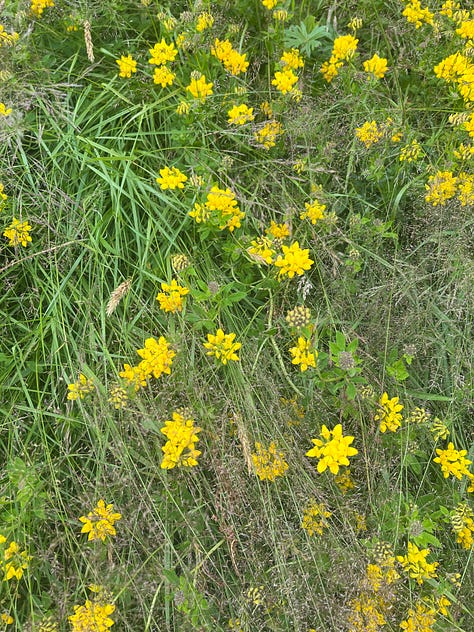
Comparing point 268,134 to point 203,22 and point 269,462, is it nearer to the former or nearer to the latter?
point 203,22

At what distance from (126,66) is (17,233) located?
88 centimetres

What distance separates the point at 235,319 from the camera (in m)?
2.14

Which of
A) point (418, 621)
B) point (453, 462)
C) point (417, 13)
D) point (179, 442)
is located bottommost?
point (418, 621)

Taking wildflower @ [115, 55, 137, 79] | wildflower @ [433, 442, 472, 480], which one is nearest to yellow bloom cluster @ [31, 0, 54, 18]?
wildflower @ [115, 55, 137, 79]

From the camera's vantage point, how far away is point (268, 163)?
2346mm

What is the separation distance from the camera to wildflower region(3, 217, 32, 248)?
204 centimetres

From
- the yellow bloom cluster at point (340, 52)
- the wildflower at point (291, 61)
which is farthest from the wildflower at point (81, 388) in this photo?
the yellow bloom cluster at point (340, 52)

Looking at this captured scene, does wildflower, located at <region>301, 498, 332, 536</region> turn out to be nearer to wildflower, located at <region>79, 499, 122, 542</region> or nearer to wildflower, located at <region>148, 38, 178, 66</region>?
wildflower, located at <region>79, 499, 122, 542</region>

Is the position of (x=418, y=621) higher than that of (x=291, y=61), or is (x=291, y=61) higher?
(x=291, y=61)

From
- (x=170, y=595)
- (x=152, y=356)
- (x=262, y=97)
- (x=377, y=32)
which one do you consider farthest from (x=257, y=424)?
(x=377, y=32)

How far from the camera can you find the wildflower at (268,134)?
7.23 ft

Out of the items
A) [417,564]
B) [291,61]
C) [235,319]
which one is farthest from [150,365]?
[291,61]

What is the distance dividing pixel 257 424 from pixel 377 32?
2122 mm

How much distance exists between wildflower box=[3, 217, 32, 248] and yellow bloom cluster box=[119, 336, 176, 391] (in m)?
0.71
